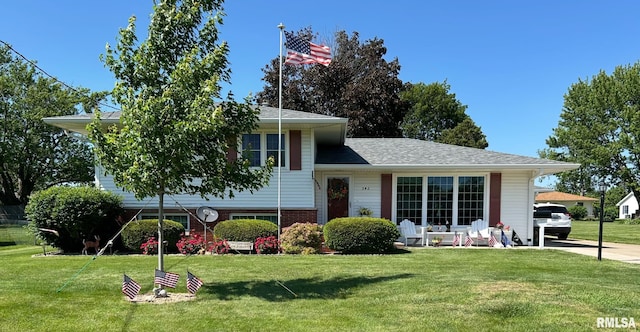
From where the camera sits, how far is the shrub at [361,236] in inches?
468

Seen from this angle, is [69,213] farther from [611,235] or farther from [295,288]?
[611,235]

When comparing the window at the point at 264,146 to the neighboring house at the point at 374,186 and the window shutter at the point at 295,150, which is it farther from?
the window shutter at the point at 295,150

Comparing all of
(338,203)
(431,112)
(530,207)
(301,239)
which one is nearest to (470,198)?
(530,207)

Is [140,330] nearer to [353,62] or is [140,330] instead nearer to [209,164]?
[209,164]

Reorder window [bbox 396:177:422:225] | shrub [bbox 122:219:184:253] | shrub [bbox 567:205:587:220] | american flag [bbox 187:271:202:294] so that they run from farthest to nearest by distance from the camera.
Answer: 1. shrub [bbox 567:205:587:220]
2. window [bbox 396:177:422:225]
3. shrub [bbox 122:219:184:253]
4. american flag [bbox 187:271:202:294]

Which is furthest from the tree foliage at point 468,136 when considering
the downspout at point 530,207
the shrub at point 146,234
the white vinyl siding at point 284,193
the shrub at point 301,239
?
the shrub at point 146,234

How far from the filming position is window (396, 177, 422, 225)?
15086 millimetres

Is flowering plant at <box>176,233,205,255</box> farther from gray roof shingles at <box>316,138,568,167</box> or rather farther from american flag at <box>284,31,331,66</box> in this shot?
american flag at <box>284,31,331,66</box>

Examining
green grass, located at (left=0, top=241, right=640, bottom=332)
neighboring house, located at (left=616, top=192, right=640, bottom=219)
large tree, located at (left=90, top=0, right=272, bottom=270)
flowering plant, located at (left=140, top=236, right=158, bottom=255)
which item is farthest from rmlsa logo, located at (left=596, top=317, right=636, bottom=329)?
neighboring house, located at (left=616, top=192, right=640, bottom=219)

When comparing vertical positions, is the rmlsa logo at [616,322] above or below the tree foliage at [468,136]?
below

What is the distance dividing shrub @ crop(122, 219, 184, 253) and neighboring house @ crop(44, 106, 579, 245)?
1.41 m

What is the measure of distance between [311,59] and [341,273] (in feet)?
23.2

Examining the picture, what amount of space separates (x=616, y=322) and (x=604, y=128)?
48719mm

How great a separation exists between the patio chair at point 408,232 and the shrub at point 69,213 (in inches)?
370
